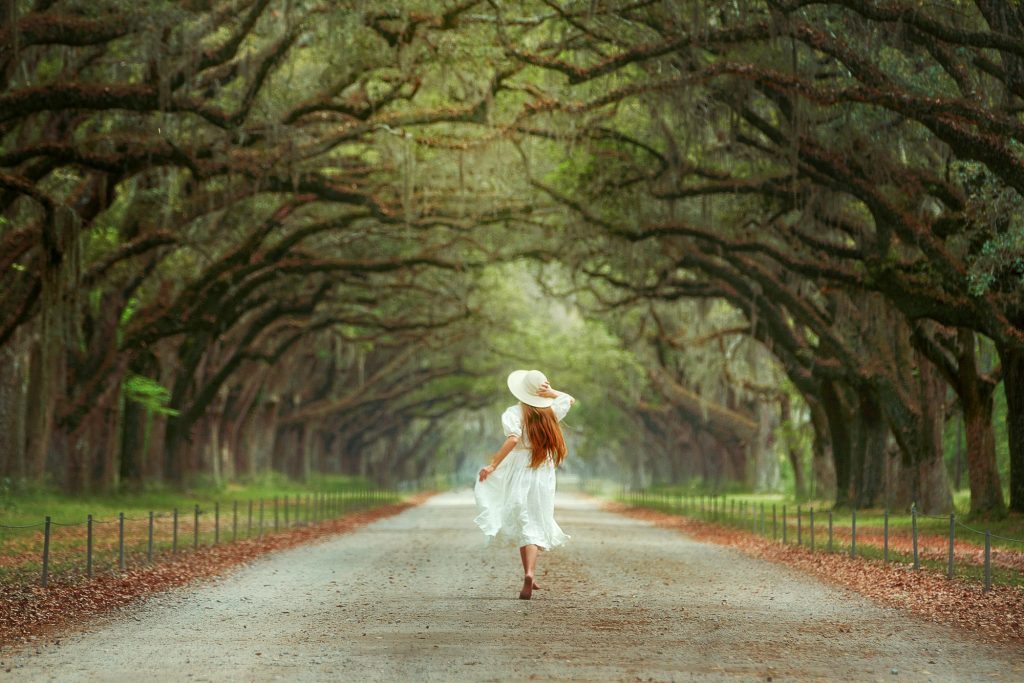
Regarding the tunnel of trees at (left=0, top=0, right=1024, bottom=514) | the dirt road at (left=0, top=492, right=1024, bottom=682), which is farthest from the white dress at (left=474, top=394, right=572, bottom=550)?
the tunnel of trees at (left=0, top=0, right=1024, bottom=514)

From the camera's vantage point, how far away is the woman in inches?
522

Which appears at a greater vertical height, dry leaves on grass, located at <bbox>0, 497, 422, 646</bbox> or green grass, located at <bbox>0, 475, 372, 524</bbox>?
green grass, located at <bbox>0, 475, 372, 524</bbox>

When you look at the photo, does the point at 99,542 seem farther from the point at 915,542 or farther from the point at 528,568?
the point at 915,542

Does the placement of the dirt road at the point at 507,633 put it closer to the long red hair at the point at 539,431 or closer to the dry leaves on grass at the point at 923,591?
the dry leaves on grass at the point at 923,591

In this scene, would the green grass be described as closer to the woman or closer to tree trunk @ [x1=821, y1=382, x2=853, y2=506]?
the woman

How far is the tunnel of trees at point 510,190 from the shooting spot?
717 inches

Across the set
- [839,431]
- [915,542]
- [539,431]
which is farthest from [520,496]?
[839,431]

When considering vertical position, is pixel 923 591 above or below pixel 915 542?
below

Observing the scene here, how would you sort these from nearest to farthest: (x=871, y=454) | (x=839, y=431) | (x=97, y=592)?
(x=97, y=592) < (x=871, y=454) < (x=839, y=431)

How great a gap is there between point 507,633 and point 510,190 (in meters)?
19.4

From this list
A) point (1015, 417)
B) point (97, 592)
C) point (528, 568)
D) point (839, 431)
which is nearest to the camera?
point (528, 568)

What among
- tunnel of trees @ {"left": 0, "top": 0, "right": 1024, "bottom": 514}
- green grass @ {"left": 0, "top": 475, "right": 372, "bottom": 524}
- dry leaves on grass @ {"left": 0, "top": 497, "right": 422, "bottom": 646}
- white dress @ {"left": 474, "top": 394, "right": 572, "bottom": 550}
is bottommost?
dry leaves on grass @ {"left": 0, "top": 497, "right": 422, "bottom": 646}

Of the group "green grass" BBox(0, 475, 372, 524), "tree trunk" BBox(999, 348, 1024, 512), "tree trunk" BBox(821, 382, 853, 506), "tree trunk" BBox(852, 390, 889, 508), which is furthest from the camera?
"tree trunk" BBox(821, 382, 853, 506)

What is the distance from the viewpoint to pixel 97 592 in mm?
13977
